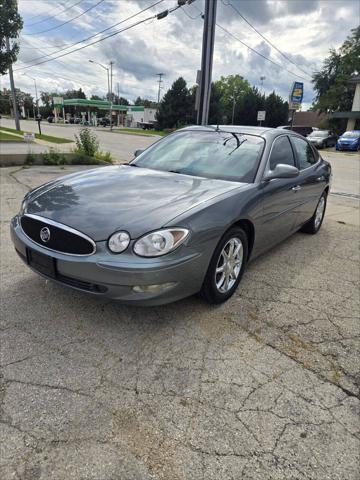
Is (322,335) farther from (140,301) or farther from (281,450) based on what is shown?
(140,301)

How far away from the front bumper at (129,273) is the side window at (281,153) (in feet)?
5.52

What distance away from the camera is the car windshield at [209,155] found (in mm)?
3428

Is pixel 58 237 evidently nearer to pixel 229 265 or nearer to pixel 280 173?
pixel 229 265

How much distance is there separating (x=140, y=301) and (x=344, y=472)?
1463 mm

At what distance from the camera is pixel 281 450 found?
1.78m

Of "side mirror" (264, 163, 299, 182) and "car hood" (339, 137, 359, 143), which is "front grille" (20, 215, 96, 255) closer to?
"side mirror" (264, 163, 299, 182)

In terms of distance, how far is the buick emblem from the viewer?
258 cm

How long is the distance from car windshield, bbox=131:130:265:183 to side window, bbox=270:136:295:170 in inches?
7.0

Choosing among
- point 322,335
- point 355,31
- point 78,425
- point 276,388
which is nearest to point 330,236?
point 322,335

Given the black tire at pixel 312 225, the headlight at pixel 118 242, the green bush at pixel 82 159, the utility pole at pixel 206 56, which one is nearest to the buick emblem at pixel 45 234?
the headlight at pixel 118 242

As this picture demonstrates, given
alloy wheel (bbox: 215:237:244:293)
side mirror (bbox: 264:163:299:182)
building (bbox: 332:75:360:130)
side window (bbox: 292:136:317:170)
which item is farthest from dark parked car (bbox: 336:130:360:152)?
alloy wheel (bbox: 215:237:244:293)

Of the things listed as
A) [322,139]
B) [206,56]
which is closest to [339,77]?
[322,139]

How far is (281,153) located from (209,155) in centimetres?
87

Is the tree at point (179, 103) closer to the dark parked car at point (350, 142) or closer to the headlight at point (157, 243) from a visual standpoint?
the dark parked car at point (350, 142)
